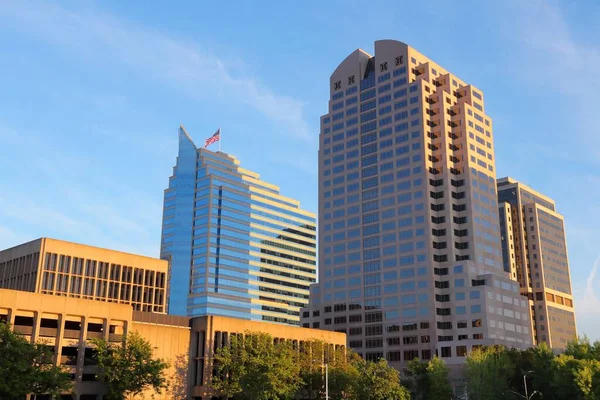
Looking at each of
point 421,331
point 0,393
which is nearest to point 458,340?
point 421,331

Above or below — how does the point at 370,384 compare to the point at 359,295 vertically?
below

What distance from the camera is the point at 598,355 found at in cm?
12038

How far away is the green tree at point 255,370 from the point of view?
102 metres

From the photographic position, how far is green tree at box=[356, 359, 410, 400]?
114m

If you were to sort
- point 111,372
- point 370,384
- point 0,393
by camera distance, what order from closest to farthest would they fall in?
point 0,393 < point 111,372 < point 370,384

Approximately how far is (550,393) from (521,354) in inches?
669

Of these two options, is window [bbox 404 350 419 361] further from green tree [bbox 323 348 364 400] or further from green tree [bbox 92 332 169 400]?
green tree [bbox 92 332 169 400]

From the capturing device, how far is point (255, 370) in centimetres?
10219

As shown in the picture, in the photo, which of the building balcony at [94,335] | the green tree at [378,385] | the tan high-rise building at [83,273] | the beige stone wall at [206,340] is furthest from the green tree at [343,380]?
the tan high-rise building at [83,273]

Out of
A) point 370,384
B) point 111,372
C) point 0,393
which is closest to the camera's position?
point 0,393

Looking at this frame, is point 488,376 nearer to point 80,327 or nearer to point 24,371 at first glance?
point 80,327

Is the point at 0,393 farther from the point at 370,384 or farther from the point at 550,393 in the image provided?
the point at 550,393

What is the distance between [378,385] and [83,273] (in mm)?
68217

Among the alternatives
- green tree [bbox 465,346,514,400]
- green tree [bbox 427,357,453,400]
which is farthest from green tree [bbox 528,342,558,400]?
green tree [bbox 427,357,453,400]
